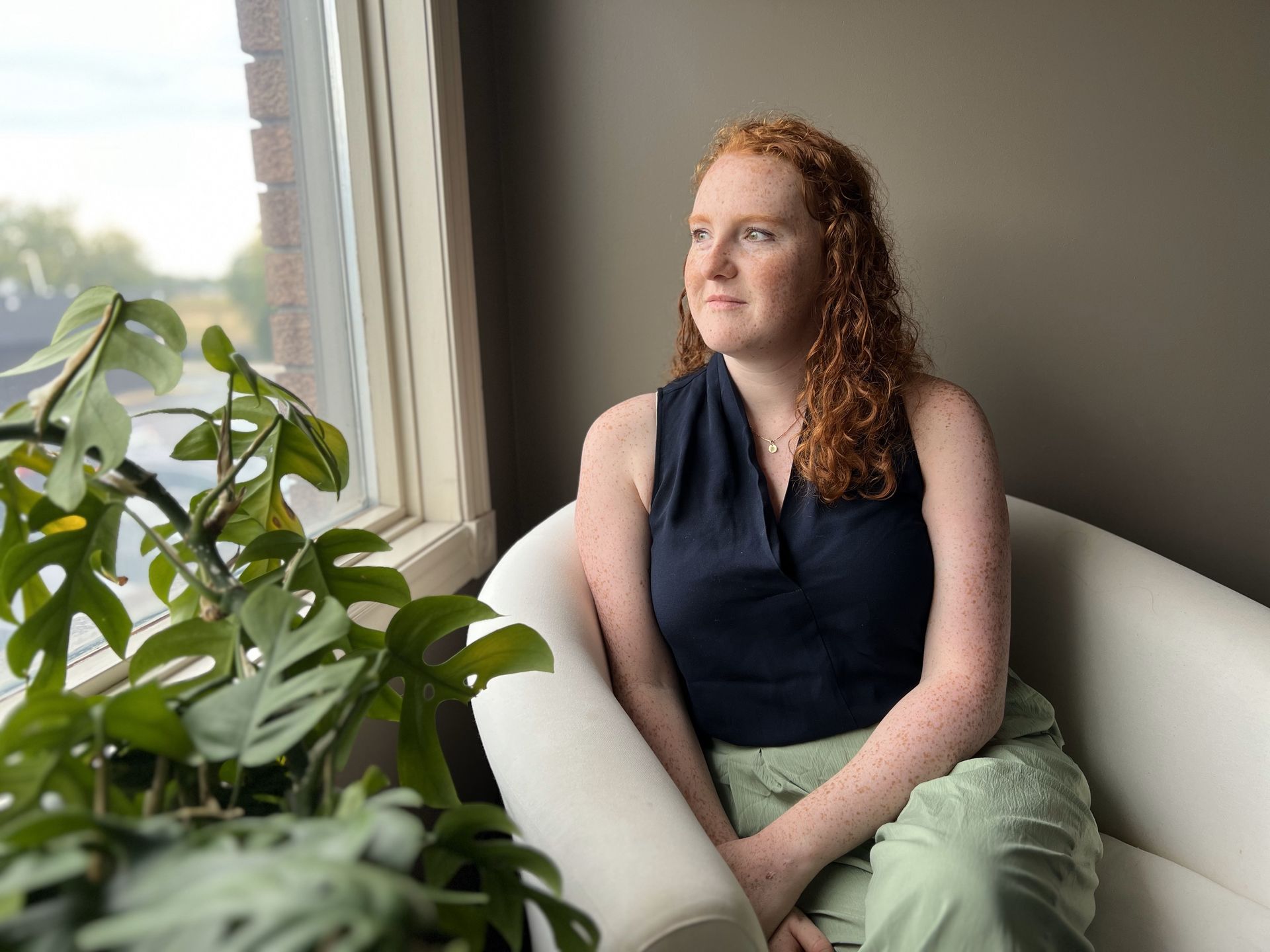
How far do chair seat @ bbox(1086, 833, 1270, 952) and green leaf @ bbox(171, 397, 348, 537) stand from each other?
1020mm

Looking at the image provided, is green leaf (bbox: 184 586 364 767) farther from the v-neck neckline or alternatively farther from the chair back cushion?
the chair back cushion

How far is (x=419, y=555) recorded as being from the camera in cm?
161

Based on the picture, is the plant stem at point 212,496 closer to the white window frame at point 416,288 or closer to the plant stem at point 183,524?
the plant stem at point 183,524

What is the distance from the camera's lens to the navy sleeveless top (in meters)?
1.26

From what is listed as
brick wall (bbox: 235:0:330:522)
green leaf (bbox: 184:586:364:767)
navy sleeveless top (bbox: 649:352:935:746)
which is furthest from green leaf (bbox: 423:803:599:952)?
brick wall (bbox: 235:0:330:522)

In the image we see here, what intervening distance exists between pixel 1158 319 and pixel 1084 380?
0.15 m

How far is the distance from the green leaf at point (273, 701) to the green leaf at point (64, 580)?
198 millimetres

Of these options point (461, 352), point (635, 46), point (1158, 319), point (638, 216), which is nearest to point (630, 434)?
point (461, 352)

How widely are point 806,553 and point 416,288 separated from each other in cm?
87

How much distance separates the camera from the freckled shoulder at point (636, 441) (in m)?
1.37

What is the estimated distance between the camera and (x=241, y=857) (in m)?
0.43

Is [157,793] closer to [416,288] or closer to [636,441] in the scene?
[636,441]

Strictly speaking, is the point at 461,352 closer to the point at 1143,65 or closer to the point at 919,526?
the point at 919,526

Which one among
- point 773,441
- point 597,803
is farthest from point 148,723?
point 773,441
